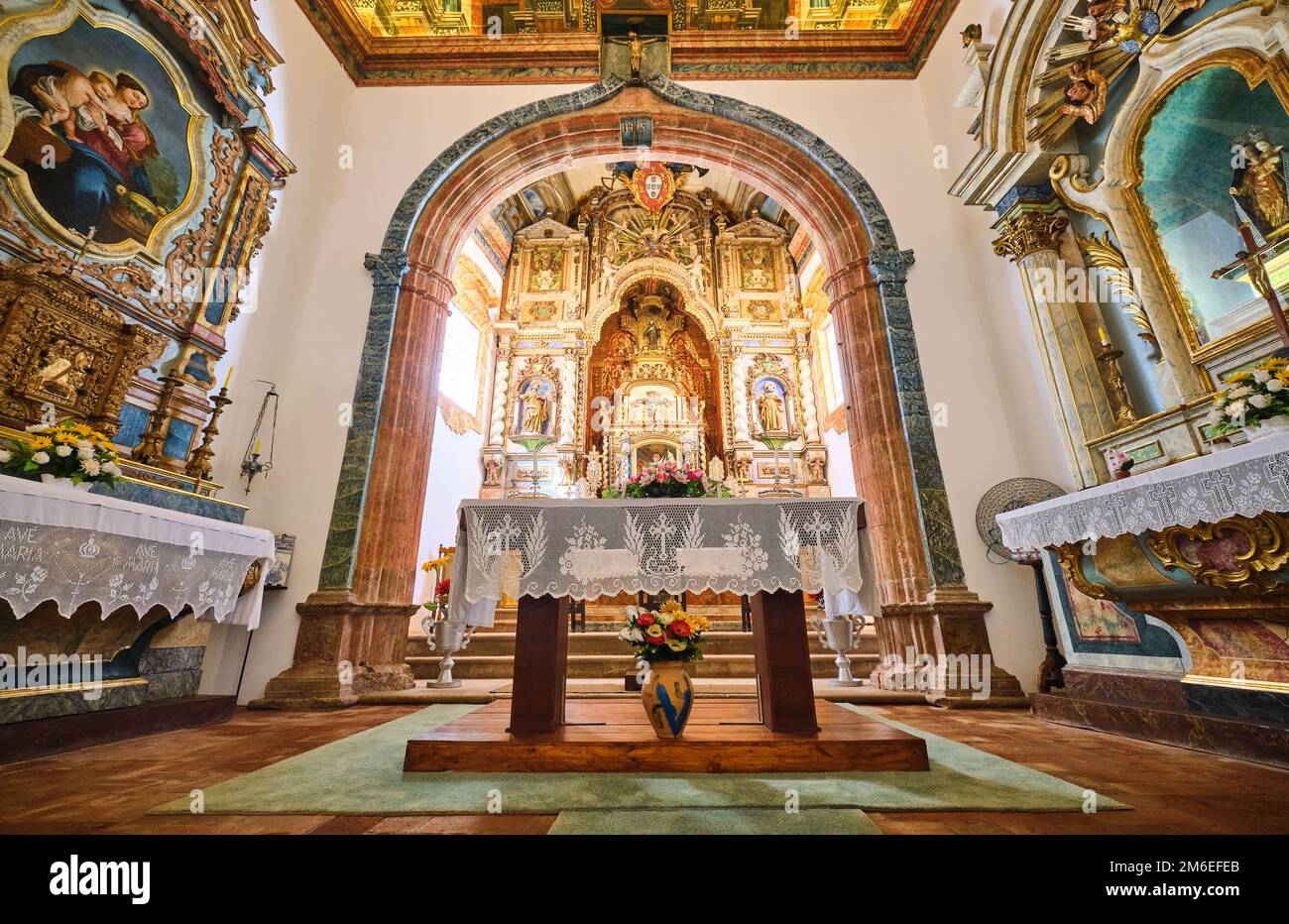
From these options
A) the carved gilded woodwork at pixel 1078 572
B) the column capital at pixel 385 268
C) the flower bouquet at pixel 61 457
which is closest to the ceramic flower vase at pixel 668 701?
the carved gilded woodwork at pixel 1078 572

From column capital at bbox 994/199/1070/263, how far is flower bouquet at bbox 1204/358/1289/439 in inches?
95.5

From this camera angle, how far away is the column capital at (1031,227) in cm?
451

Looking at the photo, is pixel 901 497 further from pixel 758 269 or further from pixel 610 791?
pixel 758 269

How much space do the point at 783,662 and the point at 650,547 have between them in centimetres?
94

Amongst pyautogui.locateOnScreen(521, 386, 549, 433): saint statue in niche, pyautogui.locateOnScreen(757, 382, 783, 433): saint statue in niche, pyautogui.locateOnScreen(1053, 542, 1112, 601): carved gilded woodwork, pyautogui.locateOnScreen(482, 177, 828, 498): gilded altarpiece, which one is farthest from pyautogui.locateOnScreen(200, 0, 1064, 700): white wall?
pyautogui.locateOnScreen(757, 382, 783, 433): saint statue in niche

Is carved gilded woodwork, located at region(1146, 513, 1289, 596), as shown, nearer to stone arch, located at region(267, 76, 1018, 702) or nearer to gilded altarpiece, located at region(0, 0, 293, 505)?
stone arch, located at region(267, 76, 1018, 702)

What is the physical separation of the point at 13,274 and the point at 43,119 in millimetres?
1342

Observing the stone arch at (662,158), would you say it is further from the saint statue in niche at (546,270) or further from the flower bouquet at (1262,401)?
the saint statue in niche at (546,270)

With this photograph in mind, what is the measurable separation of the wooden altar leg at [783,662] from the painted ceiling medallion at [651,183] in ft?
31.8

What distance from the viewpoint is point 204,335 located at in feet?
15.4

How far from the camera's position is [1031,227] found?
15.0 feet

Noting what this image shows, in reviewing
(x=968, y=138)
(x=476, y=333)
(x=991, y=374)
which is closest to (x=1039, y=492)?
(x=991, y=374)

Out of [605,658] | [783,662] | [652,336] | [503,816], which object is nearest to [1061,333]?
[783,662]

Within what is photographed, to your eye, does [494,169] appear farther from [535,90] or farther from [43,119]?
[43,119]
